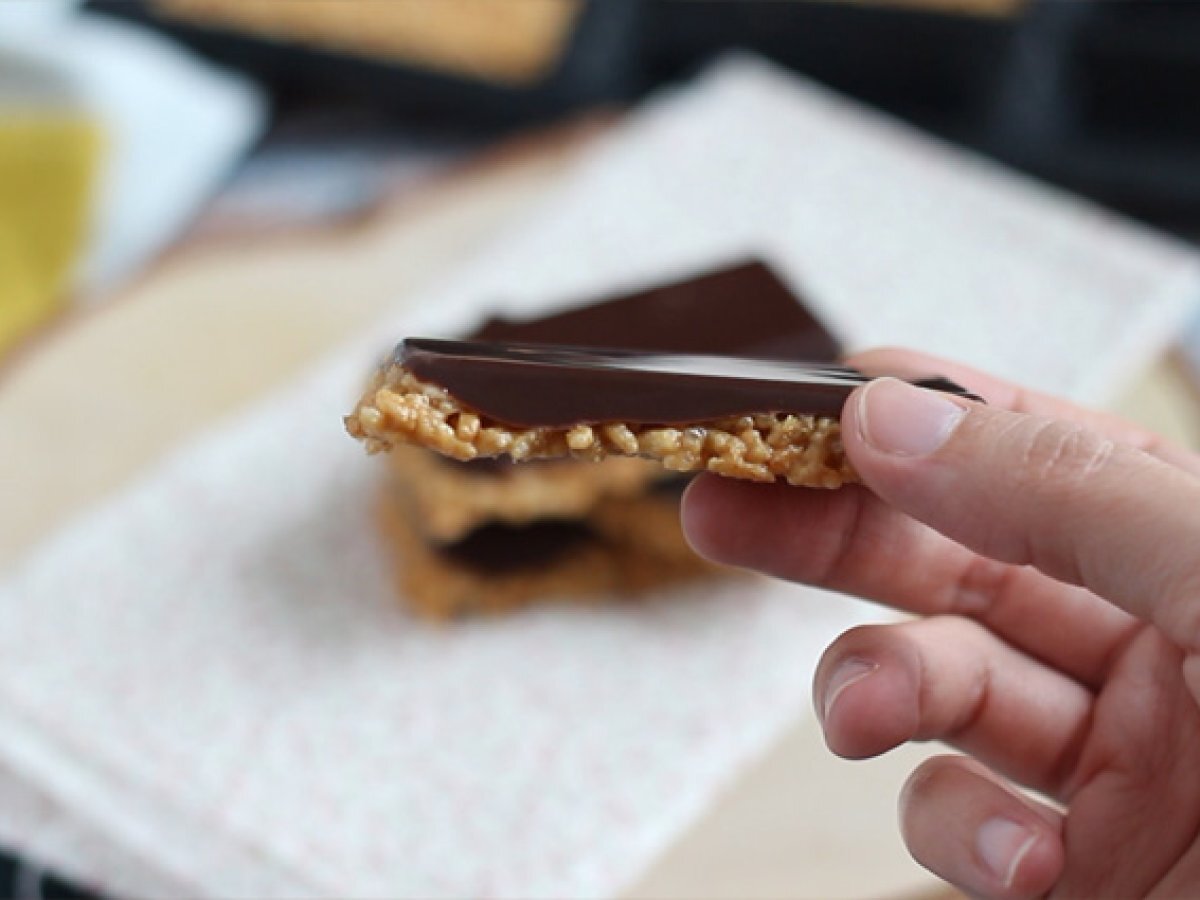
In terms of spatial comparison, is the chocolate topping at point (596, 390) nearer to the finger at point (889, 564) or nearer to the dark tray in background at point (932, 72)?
the finger at point (889, 564)

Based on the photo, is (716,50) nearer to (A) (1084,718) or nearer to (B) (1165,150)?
A: (B) (1165,150)

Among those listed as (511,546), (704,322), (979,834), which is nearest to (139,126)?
(511,546)

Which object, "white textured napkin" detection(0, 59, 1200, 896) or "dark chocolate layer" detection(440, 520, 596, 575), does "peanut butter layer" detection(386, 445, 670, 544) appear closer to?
"dark chocolate layer" detection(440, 520, 596, 575)

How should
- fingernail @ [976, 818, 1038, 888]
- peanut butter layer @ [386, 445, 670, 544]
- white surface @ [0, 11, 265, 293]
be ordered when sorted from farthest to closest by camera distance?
white surface @ [0, 11, 265, 293], peanut butter layer @ [386, 445, 670, 544], fingernail @ [976, 818, 1038, 888]

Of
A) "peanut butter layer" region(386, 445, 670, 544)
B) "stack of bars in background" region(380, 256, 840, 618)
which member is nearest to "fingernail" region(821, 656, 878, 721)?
"stack of bars in background" region(380, 256, 840, 618)

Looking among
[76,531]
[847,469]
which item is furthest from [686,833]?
[76,531]

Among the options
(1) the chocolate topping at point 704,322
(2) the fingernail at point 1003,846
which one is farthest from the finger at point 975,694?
(1) the chocolate topping at point 704,322
